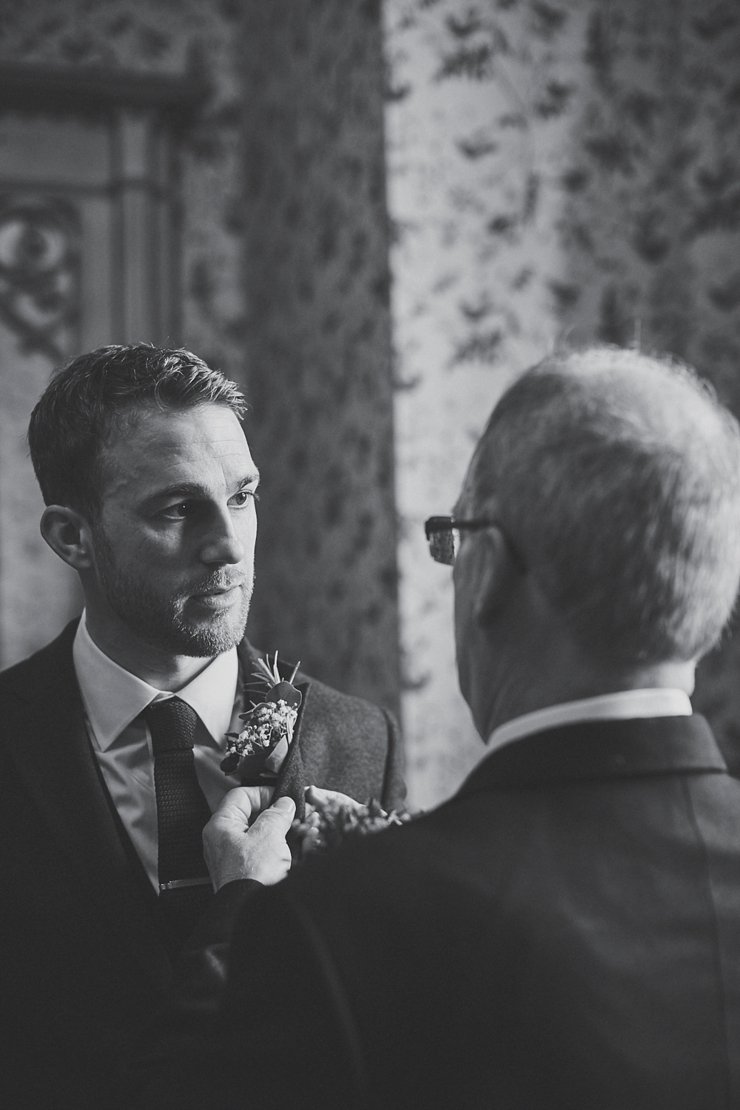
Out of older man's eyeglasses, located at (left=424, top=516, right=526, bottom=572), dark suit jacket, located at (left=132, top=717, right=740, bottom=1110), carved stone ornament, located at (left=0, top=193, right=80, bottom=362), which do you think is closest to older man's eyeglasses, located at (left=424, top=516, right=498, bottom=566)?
older man's eyeglasses, located at (left=424, top=516, right=526, bottom=572)

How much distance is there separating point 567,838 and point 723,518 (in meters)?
0.27

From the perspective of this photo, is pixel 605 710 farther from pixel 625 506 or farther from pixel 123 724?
pixel 123 724

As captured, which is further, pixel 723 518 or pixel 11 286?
pixel 11 286

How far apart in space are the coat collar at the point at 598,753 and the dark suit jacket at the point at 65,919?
1.64 ft

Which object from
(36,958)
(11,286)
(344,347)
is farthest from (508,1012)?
(11,286)

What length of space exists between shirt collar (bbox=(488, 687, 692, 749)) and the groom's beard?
0.56 meters

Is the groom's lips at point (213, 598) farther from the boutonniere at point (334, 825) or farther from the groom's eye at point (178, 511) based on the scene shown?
the boutonniere at point (334, 825)

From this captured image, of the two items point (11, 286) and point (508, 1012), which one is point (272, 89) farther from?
point (508, 1012)

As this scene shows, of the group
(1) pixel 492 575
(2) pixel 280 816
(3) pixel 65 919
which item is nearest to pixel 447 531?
(1) pixel 492 575

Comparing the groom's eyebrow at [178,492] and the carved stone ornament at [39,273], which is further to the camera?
the carved stone ornament at [39,273]

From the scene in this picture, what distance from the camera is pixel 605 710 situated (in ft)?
2.84

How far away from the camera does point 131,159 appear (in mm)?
3348

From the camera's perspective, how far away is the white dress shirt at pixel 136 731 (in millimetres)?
1353

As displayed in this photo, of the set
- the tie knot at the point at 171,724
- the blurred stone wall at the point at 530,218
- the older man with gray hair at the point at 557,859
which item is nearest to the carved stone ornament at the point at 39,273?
the blurred stone wall at the point at 530,218
